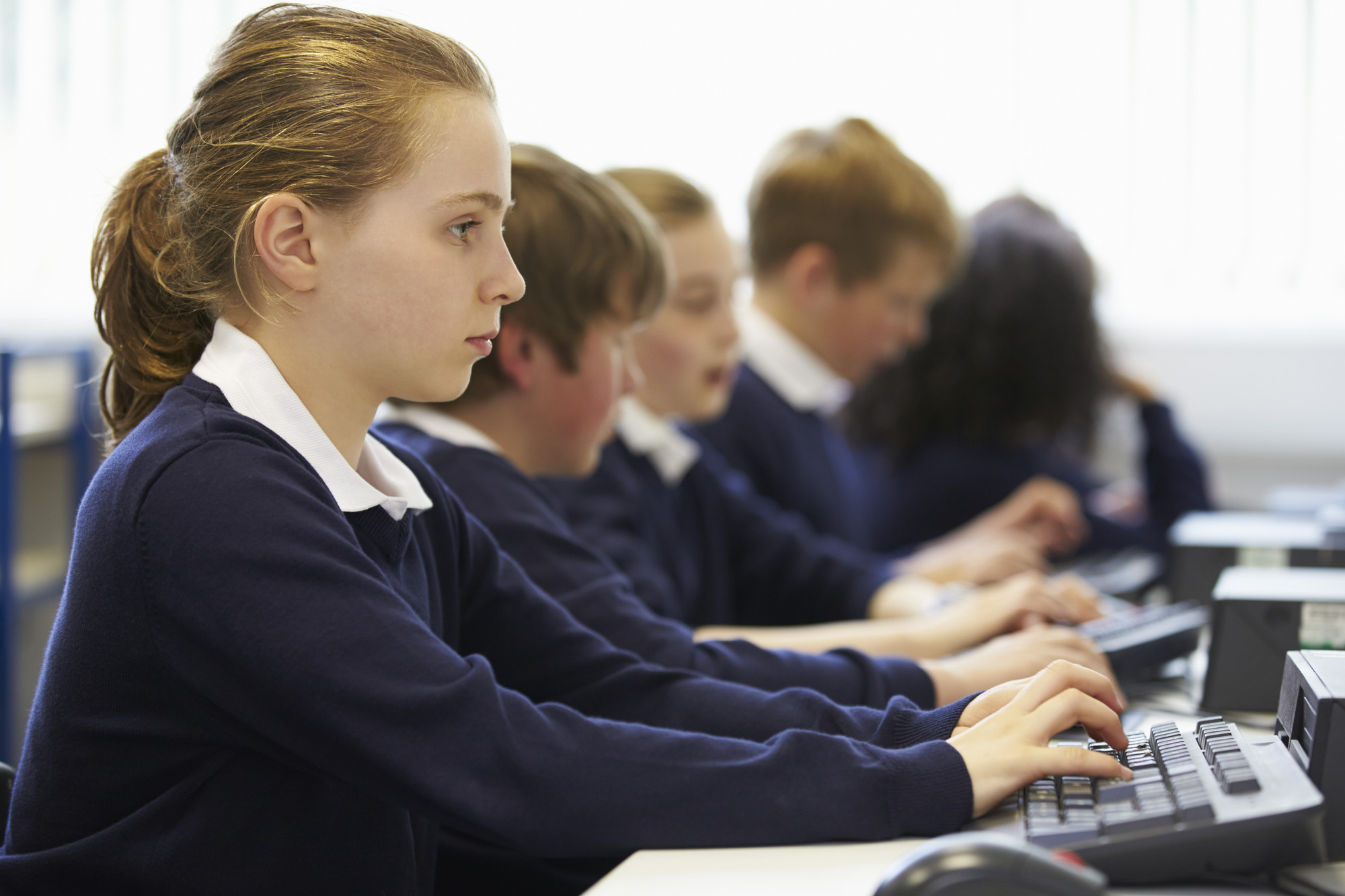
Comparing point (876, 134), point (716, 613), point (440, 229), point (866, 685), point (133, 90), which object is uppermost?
point (133, 90)

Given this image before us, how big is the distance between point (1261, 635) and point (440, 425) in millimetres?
711

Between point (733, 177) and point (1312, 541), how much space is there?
2.03 meters

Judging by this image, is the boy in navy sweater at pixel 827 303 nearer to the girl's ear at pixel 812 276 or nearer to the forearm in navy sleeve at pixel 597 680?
the girl's ear at pixel 812 276

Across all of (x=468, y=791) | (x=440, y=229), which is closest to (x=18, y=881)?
(x=468, y=791)

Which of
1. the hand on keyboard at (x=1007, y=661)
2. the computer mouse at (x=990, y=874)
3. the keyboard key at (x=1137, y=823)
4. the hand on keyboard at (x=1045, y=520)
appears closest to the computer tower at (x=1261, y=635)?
the hand on keyboard at (x=1007, y=661)

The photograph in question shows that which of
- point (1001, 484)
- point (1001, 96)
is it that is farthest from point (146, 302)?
point (1001, 96)

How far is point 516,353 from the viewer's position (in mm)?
1135

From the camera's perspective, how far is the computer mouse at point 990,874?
516 millimetres

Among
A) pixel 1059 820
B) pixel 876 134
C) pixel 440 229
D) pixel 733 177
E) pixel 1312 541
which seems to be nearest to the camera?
pixel 1059 820

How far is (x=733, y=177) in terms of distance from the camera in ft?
10.1

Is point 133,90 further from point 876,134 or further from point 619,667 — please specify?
point 619,667

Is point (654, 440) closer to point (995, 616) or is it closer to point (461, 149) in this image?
point (995, 616)

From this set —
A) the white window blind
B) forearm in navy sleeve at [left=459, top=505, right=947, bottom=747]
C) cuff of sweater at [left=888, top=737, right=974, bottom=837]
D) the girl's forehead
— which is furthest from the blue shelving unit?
cuff of sweater at [left=888, top=737, right=974, bottom=837]

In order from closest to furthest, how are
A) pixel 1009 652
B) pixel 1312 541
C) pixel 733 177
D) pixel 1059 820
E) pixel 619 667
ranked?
pixel 1059 820 < pixel 619 667 < pixel 1009 652 < pixel 1312 541 < pixel 733 177
